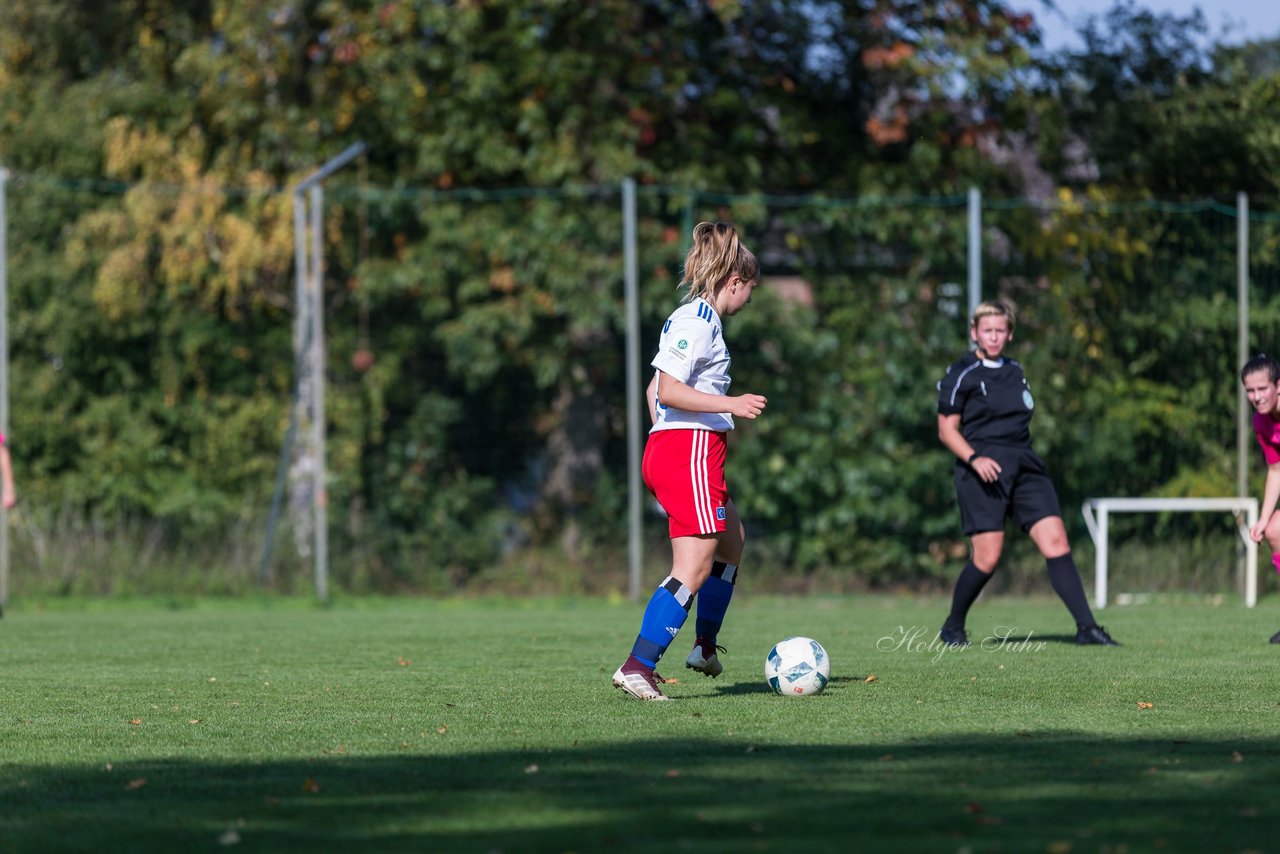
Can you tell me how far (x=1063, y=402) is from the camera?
47.8 ft

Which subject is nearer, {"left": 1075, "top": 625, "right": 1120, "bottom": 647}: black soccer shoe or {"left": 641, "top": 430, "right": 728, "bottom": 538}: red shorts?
{"left": 641, "top": 430, "right": 728, "bottom": 538}: red shorts

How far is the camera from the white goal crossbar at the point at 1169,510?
13250 mm

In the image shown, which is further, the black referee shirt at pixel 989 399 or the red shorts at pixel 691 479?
the black referee shirt at pixel 989 399

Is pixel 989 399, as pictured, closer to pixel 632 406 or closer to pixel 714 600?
pixel 714 600

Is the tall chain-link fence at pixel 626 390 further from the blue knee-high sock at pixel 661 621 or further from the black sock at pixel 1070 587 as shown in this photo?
the blue knee-high sock at pixel 661 621

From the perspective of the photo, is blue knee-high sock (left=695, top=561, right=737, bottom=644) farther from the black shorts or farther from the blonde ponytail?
the black shorts

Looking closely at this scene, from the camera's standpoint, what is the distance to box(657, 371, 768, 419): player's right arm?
640cm

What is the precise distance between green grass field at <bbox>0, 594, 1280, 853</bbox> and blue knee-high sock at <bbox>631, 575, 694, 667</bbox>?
0.66 ft

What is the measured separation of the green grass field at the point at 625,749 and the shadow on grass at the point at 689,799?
12 millimetres

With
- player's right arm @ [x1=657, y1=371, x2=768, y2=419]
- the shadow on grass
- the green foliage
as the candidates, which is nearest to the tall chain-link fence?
the green foliage

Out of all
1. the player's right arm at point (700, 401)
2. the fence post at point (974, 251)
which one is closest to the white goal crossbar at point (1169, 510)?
the fence post at point (974, 251)

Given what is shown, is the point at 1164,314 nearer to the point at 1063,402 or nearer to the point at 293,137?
the point at 1063,402

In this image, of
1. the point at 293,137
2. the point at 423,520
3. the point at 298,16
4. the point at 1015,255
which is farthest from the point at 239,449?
the point at 1015,255

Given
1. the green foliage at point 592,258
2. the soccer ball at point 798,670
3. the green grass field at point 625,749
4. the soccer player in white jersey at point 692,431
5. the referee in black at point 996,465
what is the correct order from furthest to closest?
the green foliage at point 592,258 → the referee in black at point 996,465 → the soccer ball at point 798,670 → the soccer player in white jersey at point 692,431 → the green grass field at point 625,749
